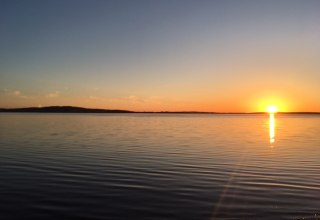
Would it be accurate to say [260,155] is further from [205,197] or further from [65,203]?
[65,203]

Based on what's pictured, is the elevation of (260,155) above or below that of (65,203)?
above

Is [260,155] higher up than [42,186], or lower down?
higher up

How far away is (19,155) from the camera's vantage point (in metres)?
30.5

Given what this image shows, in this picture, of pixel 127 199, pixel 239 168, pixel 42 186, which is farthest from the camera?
pixel 239 168

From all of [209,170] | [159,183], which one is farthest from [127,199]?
[209,170]

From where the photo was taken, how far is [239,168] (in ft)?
84.5

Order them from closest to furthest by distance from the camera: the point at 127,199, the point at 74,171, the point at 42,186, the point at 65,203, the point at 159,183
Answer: the point at 65,203 < the point at 127,199 < the point at 42,186 < the point at 159,183 < the point at 74,171

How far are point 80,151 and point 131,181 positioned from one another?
15.1m

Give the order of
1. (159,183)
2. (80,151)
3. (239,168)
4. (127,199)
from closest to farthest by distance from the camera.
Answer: (127,199) → (159,183) → (239,168) → (80,151)

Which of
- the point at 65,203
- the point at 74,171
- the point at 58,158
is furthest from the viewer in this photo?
the point at 58,158

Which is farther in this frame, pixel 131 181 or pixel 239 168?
pixel 239 168

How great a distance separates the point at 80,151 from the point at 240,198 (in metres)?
21.0

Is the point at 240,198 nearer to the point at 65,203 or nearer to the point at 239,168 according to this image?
the point at 65,203

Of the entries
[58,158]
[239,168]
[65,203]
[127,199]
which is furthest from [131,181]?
[58,158]
